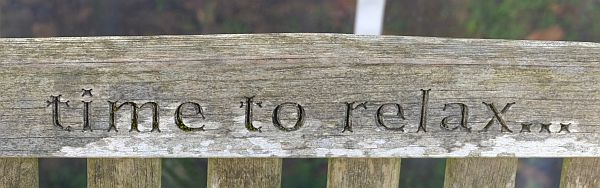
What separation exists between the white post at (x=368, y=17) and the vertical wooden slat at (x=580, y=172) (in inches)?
16.4

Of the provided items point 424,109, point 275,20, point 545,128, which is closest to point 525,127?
point 545,128

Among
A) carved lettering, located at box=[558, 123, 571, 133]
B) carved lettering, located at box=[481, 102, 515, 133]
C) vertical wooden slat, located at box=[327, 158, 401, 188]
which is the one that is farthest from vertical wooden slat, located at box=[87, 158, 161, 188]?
carved lettering, located at box=[558, 123, 571, 133]

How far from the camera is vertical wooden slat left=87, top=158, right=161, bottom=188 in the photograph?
1367 millimetres

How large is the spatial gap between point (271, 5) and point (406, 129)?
1.35 feet

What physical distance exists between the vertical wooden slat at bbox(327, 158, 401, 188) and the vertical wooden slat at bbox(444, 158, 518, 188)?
0.09 m

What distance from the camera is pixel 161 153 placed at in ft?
4.32

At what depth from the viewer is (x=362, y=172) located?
1.40 m

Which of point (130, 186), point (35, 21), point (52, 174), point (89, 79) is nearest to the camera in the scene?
point (89, 79)

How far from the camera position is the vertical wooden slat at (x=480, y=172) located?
1.42 metres

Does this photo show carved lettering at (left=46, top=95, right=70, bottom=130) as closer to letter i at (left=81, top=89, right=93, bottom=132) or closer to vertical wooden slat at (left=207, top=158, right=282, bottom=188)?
letter i at (left=81, top=89, right=93, bottom=132)

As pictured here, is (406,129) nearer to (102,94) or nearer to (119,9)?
(102,94)

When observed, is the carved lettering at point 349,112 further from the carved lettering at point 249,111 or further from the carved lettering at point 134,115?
the carved lettering at point 134,115

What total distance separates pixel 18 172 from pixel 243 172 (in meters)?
0.35

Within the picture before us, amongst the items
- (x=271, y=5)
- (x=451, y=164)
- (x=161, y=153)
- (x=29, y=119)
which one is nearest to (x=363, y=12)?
(x=271, y=5)
